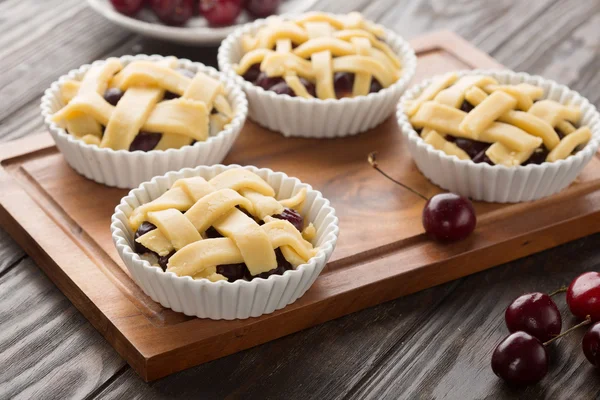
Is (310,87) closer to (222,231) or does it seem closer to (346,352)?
(222,231)

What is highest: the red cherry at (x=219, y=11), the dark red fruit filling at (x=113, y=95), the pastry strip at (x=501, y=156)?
the dark red fruit filling at (x=113, y=95)

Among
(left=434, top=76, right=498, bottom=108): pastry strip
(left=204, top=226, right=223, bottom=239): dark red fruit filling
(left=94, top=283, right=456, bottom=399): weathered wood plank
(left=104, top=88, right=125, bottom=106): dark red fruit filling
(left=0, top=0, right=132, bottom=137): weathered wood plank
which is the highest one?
(left=434, top=76, right=498, bottom=108): pastry strip

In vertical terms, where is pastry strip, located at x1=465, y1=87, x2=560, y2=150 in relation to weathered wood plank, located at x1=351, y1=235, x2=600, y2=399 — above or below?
above

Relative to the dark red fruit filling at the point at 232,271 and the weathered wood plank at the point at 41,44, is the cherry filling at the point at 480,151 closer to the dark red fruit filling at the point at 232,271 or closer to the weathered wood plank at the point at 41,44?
the dark red fruit filling at the point at 232,271

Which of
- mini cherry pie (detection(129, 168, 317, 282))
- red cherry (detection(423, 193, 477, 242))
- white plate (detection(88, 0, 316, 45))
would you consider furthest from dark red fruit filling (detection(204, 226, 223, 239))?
A: white plate (detection(88, 0, 316, 45))

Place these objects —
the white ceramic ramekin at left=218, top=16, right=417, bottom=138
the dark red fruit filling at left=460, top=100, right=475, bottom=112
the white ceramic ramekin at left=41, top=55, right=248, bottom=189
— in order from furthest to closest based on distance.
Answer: the white ceramic ramekin at left=218, top=16, right=417, bottom=138, the dark red fruit filling at left=460, top=100, right=475, bottom=112, the white ceramic ramekin at left=41, top=55, right=248, bottom=189

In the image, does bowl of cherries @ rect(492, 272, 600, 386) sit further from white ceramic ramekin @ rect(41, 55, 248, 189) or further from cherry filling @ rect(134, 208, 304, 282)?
→ white ceramic ramekin @ rect(41, 55, 248, 189)

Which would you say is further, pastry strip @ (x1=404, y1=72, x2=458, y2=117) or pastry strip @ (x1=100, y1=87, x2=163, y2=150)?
pastry strip @ (x1=404, y1=72, x2=458, y2=117)

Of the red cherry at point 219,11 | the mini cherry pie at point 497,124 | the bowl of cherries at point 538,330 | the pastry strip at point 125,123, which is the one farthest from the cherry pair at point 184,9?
the bowl of cherries at point 538,330
